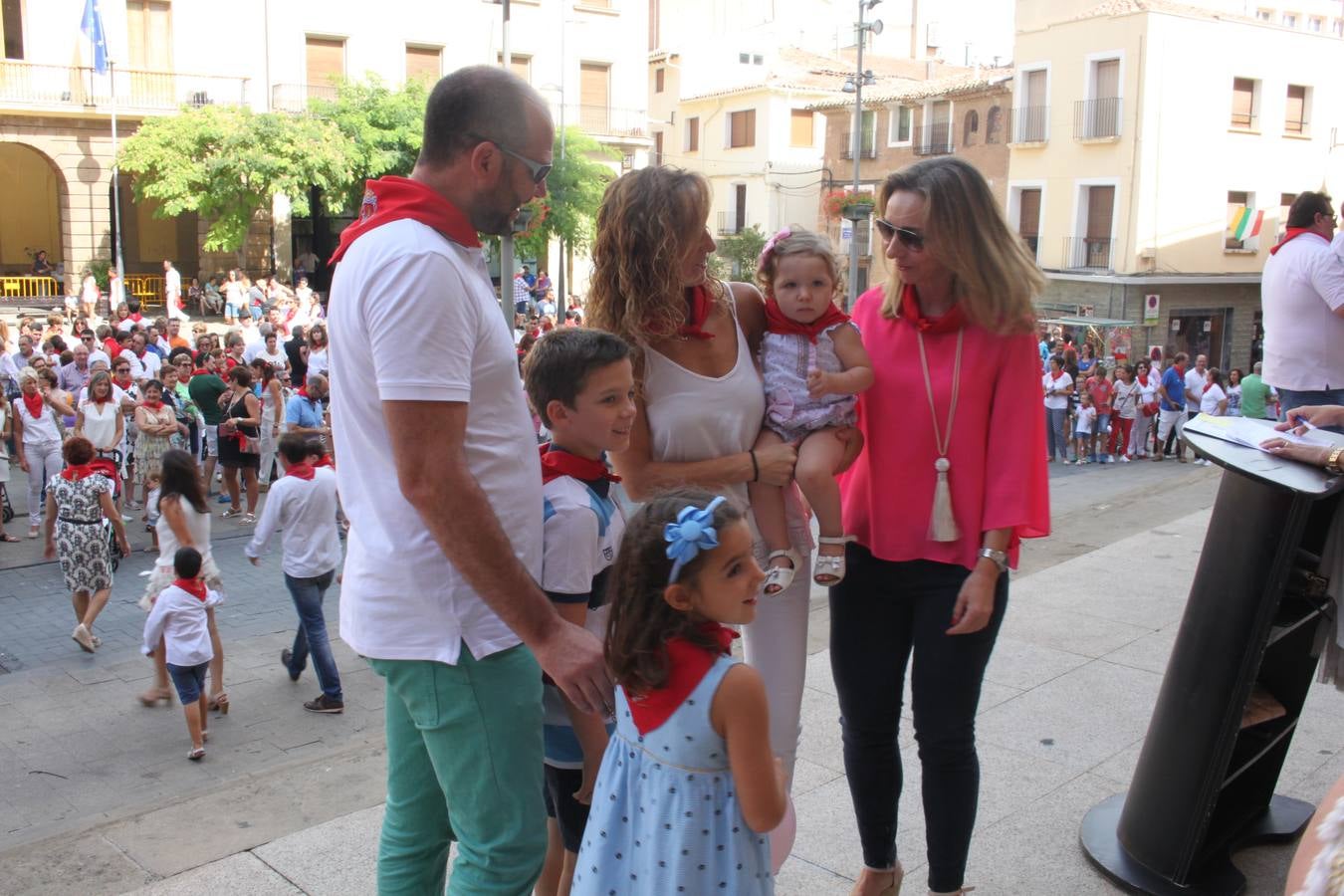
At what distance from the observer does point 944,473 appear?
265 centimetres

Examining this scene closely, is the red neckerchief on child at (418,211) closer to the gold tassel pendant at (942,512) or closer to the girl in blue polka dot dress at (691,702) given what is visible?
the girl in blue polka dot dress at (691,702)

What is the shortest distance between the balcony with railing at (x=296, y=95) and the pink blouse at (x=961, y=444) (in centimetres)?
3045

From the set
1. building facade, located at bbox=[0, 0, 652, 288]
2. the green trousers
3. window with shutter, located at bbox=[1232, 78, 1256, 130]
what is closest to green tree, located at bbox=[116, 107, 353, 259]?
building facade, located at bbox=[0, 0, 652, 288]

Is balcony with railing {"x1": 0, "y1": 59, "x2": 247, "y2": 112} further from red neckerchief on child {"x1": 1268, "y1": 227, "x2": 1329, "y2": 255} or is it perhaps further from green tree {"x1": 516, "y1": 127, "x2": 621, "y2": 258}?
red neckerchief on child {"x1": 1268, "y1": 227, "x2": 1329, "y2": 255}

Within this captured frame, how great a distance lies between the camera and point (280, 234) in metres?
29.8

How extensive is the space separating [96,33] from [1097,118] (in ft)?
83.1

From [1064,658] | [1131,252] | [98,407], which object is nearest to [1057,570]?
[1064,658]

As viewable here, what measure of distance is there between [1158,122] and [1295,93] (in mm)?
5561

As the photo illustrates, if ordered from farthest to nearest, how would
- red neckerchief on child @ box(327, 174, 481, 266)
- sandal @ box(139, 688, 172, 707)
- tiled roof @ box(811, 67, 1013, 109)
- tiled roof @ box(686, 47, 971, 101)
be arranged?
tiled roof @ box(686, 47, 971, 101)
tiled roof @ box(811, 67, 1013, 109)
sandal @ box(139, 688, 172, 707)
red neckerchief on child @ box(327, 174, 481, 266)

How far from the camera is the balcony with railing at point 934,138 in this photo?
36.6 meters

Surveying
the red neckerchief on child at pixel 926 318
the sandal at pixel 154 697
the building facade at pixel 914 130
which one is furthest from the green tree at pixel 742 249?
the red neckerchief on child at pixel 926 318

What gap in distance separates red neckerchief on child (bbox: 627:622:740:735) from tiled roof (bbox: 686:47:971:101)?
42665 mm

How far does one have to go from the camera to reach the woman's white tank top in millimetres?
2564

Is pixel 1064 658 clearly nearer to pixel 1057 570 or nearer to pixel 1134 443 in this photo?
pixel 1057 570
